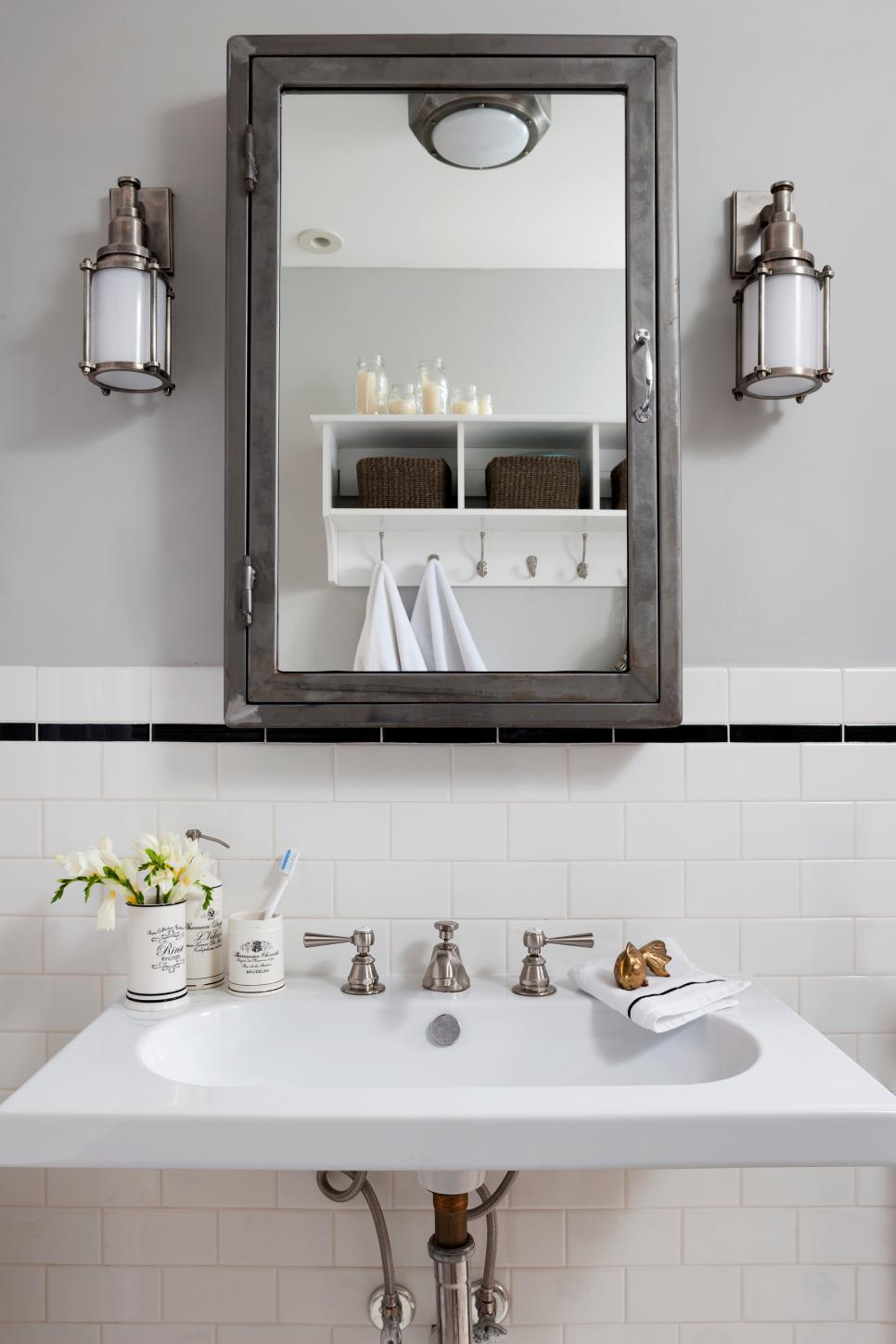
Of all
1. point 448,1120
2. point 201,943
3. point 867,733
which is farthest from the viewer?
point 867,733

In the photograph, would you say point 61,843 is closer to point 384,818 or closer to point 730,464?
point 384,818

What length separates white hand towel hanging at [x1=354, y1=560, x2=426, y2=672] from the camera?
1.25 meters

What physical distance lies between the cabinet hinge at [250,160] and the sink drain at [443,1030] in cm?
114

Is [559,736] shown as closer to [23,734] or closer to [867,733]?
[867,733]

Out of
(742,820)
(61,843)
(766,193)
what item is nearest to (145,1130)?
(61,843)

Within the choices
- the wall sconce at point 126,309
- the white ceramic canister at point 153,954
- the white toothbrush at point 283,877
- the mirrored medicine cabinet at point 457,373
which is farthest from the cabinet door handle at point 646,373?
the white ceramic canister at point 153,954

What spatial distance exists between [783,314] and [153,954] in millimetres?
1177

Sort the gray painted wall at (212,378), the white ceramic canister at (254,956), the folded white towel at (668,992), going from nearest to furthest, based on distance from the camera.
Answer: the folded white towel at (668,992) → the white ceramic canister at (254,956) → the gray painted wall at (212,378)

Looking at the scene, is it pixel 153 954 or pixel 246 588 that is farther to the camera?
pixel 246 588

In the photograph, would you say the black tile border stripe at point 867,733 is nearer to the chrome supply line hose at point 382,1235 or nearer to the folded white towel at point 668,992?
the folded white towel at point 668,992

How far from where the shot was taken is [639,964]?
1176 millimetres

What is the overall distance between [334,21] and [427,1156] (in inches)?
57.7

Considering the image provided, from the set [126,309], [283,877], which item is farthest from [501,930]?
[126,309]

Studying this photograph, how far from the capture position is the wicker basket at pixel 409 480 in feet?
4.05
